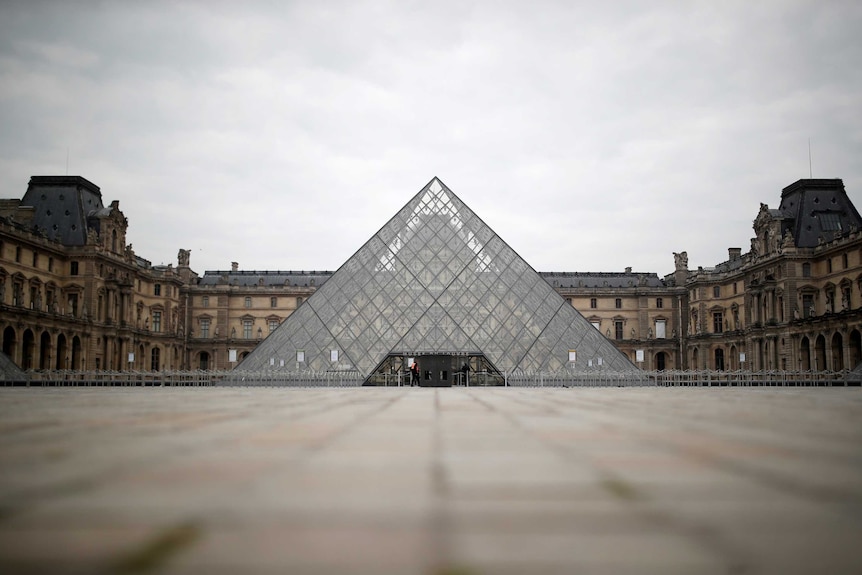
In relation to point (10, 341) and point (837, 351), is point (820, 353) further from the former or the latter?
point (10, 341)

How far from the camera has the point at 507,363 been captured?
3017cm

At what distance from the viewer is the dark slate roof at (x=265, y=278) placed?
251 feet

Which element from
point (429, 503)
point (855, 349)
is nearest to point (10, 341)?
point (429, 503)

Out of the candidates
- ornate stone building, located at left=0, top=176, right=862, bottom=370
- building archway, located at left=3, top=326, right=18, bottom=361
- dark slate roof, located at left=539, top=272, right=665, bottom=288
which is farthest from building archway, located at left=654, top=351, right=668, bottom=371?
building archway, located at left=3, top=326, right=18, bottom=361

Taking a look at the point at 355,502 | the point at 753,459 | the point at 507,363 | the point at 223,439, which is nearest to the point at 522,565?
the point at 355,502

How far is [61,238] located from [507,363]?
38.5 meters

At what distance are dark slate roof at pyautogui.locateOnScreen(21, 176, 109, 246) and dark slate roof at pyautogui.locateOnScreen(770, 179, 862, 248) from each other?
166 ft

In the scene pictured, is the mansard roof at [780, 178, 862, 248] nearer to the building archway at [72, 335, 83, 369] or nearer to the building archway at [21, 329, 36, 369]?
the building archway at [72, 335, 83, 369]

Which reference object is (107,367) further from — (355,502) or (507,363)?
(355,502)

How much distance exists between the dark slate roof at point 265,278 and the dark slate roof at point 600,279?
2319cm

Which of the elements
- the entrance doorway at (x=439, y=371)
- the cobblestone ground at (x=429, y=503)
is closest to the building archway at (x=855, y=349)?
the entrance doorway at (x=439, y=371)

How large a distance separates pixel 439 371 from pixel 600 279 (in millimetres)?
49791

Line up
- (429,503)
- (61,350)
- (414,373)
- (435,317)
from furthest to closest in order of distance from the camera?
(61,350) < (414,373) < (435,317) < (429,503)

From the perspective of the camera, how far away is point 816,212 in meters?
55.6
